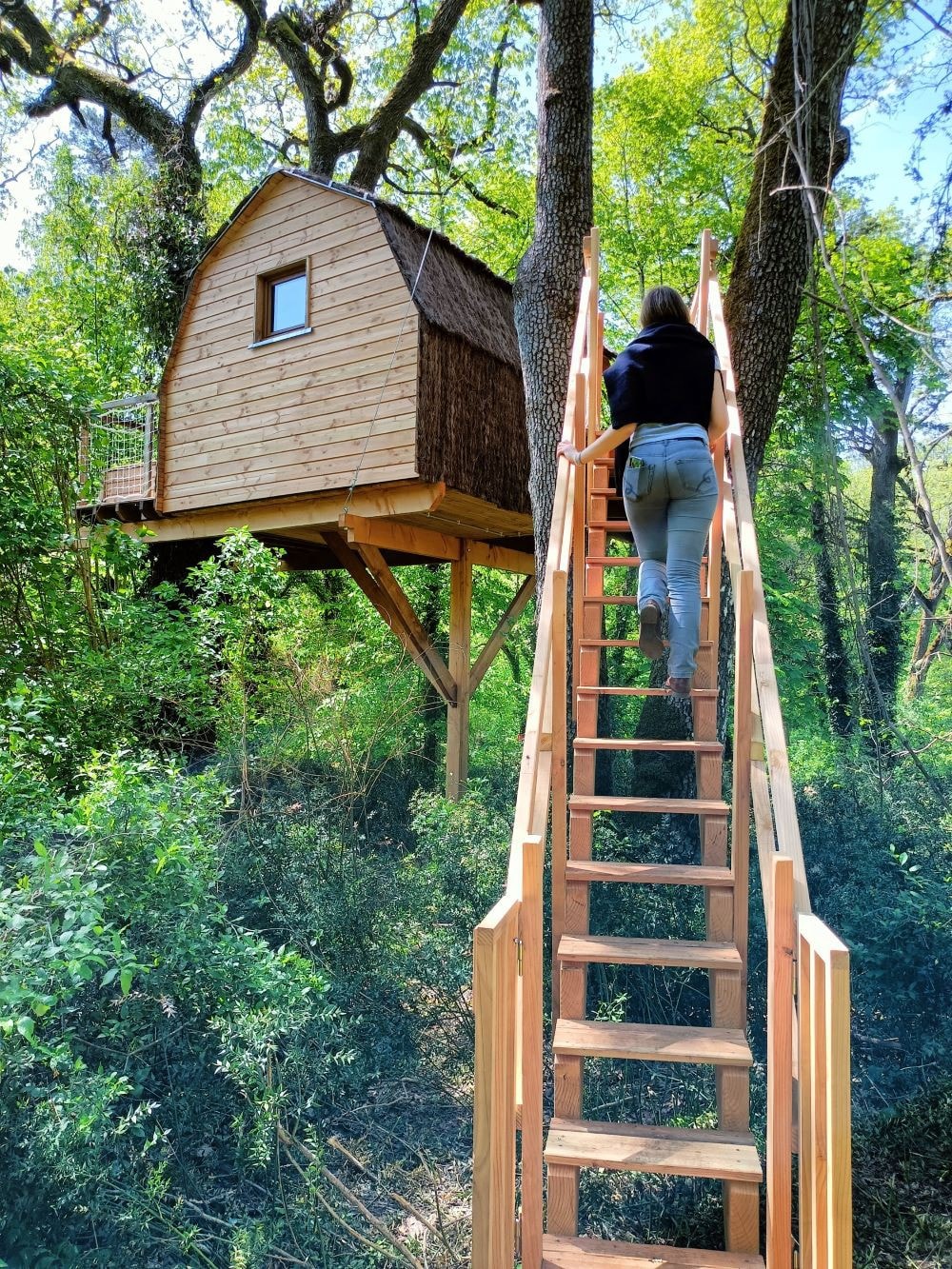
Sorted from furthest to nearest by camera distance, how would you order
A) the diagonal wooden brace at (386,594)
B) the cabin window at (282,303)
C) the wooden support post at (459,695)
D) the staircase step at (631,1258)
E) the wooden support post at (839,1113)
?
the wooden support post at (459,695)
the cabin window at (282,303)
the diagonal wooden brace at (386,594)
the staircase step at (631,1258)
the wooden support post at (839,1113)

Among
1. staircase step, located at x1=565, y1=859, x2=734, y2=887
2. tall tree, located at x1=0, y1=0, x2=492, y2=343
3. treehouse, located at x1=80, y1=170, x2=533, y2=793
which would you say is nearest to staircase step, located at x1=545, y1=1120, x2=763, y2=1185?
staircase step, located at x1=565, y1=859, x2=734, y2=887

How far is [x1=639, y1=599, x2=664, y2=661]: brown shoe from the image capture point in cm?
Result: 322

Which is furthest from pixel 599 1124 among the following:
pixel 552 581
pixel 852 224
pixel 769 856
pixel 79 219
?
pixel 79 219

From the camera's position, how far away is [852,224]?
7.62 meters

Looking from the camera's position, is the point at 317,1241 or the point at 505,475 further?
the point at 505,475

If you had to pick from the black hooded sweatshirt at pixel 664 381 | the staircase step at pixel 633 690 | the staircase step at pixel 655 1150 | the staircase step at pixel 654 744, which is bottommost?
the staircase step at pixel 655 1150

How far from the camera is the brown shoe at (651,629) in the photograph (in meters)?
3.22

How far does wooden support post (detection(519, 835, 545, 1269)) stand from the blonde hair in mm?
2382

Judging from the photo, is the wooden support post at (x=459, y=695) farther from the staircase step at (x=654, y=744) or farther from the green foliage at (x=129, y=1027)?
the staircase step at (x=654, y=744)

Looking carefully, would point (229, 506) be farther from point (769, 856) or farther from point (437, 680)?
point (769, 856)

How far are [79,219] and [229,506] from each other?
29.2ft

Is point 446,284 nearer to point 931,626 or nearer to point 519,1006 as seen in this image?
point 519,1006

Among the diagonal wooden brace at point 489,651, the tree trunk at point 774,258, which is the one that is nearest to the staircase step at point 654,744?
the tree trunk at point 774,258

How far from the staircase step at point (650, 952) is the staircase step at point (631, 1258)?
743 millimetres
